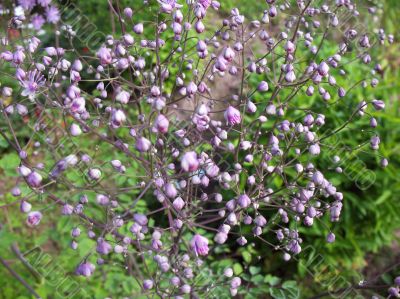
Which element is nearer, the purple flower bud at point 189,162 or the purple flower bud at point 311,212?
the purple flower bud at point 189,162

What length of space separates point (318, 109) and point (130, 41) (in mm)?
1701

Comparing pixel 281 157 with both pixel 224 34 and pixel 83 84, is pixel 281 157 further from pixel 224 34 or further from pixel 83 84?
pixel 83 84

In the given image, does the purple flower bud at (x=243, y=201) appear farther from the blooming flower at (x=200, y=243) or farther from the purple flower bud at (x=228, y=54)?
the purple flower bud at (x=228, y=54)

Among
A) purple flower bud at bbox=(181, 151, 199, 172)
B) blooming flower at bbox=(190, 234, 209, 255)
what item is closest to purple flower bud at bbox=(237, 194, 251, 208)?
blooming flower at bbox=(190, 234, 209, 255)

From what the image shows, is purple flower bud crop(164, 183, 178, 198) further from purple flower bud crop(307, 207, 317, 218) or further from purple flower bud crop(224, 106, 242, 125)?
purple flower bud crop(307, 207, 317, 218)

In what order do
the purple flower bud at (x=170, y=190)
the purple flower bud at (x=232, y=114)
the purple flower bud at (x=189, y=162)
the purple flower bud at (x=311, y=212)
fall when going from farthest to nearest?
1. the purple flower bud at (x=311, y=212)
2. the purple flower bud at (x=232, y=114)
3. the purple flower bud at (x=170, y=190)
4. the purple flower bud at (x=189, y=162)

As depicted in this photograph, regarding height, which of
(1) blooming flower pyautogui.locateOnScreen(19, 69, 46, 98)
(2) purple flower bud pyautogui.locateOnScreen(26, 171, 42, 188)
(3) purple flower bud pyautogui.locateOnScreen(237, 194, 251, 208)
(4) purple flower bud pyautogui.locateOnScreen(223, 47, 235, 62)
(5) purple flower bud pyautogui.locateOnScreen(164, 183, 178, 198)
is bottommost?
(3) purple flower bud pyautogui.locateOnScreen(237, 194, 251, 208)

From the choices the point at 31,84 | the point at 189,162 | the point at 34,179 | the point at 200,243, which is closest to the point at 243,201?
the point at 200,243

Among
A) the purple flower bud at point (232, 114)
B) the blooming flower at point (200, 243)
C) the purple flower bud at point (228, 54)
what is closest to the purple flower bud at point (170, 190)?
the blooming flower at point (200, 243)

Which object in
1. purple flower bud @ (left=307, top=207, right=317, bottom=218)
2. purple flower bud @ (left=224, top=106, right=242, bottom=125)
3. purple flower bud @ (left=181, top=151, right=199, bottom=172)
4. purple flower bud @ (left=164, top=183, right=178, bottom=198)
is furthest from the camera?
purple flower bud @ (left=307, top=207, right=317, bottom=218)

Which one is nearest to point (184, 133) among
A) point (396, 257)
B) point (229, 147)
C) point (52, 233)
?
point (229, 147)

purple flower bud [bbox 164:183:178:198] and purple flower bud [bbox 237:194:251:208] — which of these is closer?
purple flower bud [bbox 164:183:178:198]

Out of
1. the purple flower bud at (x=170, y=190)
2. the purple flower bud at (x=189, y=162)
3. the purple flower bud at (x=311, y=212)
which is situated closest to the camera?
the purple flower bud at (x=189, y=162)

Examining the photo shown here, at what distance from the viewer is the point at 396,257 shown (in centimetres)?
327
